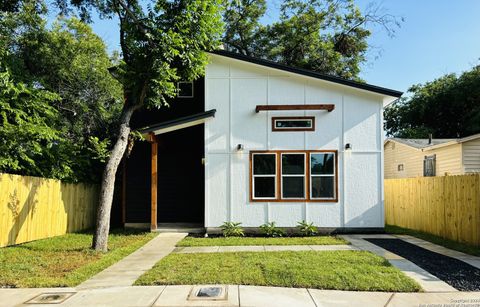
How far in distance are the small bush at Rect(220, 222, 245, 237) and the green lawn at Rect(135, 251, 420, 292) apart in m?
2.97

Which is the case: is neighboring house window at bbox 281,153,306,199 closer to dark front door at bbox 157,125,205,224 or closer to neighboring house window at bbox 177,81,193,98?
dark front door at bbox 157,125,205,224

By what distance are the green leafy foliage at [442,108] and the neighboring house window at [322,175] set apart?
19.9m

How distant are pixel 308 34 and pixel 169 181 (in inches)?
525

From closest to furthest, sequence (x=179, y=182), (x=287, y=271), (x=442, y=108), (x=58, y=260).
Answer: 1. (x=287, y=271)
2. (x=58, y=260)
3. (x=179, y=182)
4. (x=442, y=108)

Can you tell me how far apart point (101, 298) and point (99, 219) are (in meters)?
3.73

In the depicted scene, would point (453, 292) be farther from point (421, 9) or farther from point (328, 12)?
point (328, 12)

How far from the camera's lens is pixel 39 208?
10016 mm

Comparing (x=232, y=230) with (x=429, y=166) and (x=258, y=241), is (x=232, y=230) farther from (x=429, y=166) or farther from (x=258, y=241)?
(x=429, y=166)

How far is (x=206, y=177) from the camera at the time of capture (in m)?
11.2

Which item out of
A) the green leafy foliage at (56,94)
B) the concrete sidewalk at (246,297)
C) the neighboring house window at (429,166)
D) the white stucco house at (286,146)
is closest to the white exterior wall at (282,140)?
the white stucco house at (286,146)

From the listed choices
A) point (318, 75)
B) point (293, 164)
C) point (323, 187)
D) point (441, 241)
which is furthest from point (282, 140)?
point (441, 241)

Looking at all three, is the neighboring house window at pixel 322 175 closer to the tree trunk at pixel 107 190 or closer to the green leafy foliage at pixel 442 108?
the tree trunk at pixel 107 190

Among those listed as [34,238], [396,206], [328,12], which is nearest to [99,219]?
[34,238]

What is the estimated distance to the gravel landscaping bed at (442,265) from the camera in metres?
5.83
